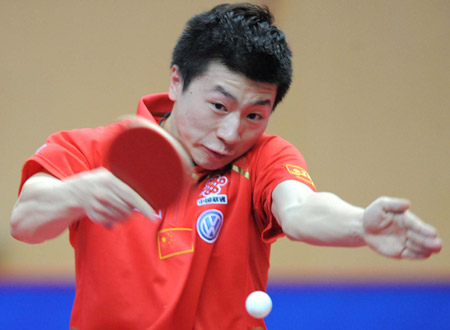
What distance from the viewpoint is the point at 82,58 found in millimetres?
3785

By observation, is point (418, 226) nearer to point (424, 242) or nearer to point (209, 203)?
point (424, 242)

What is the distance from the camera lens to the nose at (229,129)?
150cm

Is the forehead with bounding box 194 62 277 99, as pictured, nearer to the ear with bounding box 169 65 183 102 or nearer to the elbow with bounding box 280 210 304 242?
the ear with bounding box 169 65 183 102

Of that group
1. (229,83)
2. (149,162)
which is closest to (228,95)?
(229,83)

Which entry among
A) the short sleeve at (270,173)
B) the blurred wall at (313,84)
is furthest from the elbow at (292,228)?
the blurred wall at (313,84)

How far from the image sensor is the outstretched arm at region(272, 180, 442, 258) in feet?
3.51

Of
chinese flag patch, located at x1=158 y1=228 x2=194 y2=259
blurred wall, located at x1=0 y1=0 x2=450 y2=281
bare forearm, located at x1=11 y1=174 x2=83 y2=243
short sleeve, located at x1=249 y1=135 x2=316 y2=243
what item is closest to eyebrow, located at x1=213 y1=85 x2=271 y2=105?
short sleeve, located at x1=249 y1=135 x2=316 y2=243

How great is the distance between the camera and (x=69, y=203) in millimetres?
1225

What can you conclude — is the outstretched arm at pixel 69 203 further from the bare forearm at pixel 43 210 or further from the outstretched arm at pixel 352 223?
the outstretched arm at pixel 352 223

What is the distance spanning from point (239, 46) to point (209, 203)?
18.0 inches

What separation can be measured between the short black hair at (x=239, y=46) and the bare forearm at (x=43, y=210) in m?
0.54

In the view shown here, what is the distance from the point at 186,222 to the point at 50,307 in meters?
1.91

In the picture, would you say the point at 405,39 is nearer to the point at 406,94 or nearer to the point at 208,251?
the point at 406,94

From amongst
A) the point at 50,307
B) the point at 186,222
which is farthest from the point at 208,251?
the point at 50,307
